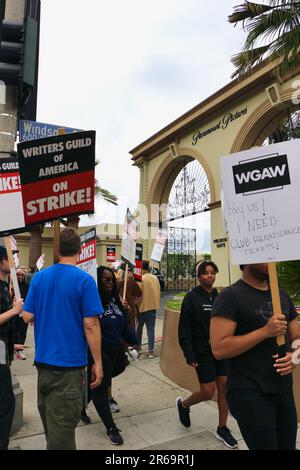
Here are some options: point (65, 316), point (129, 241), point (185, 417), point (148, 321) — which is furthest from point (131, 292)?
point (65, 316)

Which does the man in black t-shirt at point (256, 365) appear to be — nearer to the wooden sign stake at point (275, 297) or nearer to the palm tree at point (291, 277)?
the wooden sign stake at point (275, 297)

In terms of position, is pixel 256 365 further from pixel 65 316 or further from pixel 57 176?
pixel 57 176

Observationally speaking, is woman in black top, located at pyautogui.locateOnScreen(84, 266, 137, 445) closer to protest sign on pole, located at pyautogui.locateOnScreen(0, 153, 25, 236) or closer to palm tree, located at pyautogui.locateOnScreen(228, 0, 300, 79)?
protest sign on pole, located at pyautogui.locateOnScreen(0, 153, 25, 236)

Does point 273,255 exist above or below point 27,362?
above

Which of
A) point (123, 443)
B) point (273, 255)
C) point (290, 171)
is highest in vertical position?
point (290, 171)

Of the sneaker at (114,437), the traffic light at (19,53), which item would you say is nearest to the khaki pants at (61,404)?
the sneaker at (114,437)

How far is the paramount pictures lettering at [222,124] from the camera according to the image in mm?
15510

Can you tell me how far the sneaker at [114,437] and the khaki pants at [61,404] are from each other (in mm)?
1207

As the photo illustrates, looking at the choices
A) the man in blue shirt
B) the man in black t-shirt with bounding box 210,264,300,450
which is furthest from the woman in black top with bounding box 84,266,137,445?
the man in black t-shirt with bounding box 210,264,300,450

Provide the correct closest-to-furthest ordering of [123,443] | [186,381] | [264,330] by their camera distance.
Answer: [264,330]
[123,443]
[186,381]

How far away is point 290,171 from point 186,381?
4091 mm
